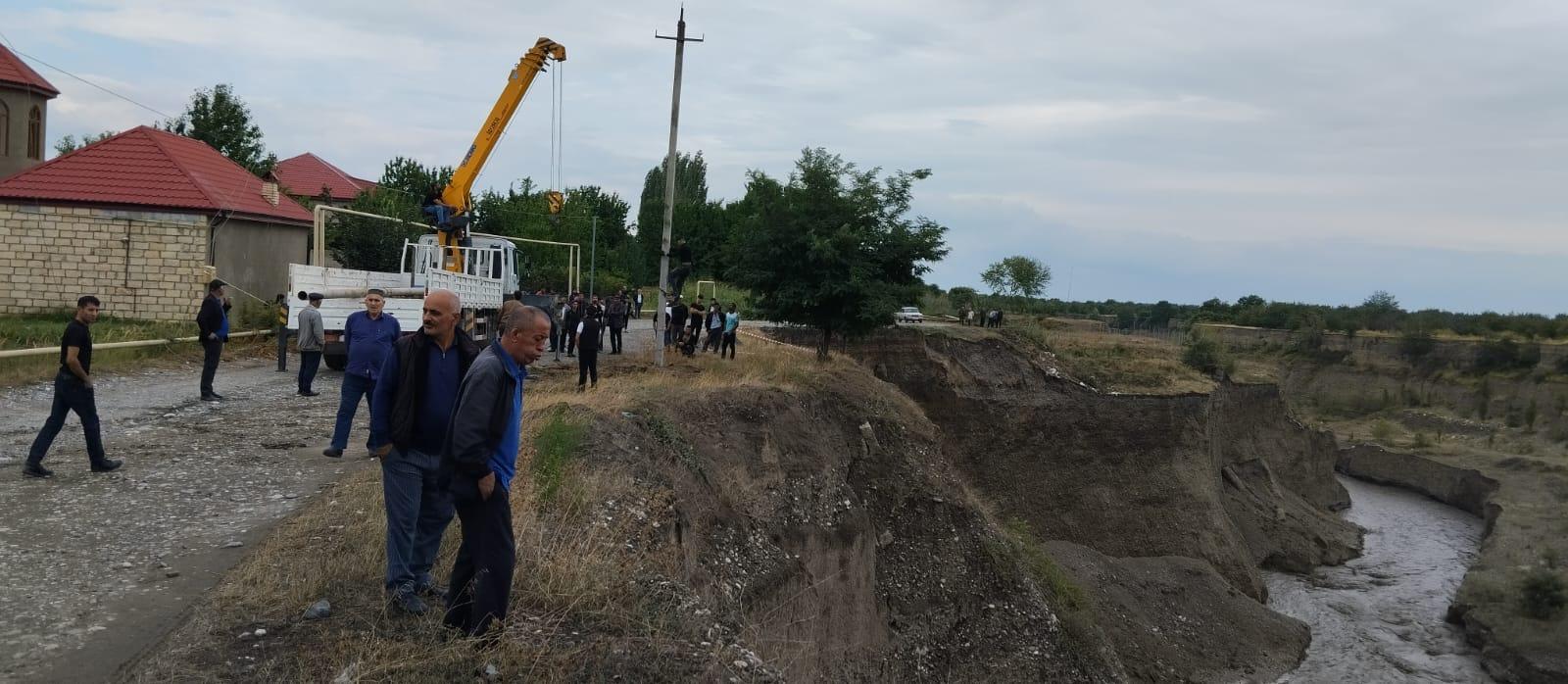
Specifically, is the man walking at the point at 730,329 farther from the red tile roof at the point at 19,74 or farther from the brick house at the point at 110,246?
the red tile roof at the point at 19,74

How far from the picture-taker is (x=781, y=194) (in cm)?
2656

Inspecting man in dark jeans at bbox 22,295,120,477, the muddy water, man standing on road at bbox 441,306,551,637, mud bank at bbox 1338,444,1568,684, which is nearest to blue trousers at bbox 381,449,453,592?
man standing on road at bbox 441,306,551,637

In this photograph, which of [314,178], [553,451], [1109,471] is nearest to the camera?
[553,451]

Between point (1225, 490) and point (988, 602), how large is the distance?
65.3ft

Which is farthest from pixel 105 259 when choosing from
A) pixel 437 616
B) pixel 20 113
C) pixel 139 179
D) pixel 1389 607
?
pixel 1389 607

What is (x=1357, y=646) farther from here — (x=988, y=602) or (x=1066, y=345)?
(x=1066, y=345)

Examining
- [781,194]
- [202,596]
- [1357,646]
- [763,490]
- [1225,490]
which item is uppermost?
[781,194]

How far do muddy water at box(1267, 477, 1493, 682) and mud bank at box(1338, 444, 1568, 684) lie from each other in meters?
0.60

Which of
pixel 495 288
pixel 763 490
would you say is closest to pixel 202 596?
pixel 763 490

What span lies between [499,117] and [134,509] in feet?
53.4

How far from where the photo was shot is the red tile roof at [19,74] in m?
33.6

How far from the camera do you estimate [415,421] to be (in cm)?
594

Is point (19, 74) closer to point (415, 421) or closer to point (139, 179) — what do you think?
point (139, 179)

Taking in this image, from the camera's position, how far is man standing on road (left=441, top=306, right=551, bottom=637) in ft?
16.9
